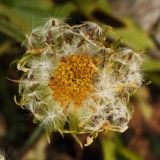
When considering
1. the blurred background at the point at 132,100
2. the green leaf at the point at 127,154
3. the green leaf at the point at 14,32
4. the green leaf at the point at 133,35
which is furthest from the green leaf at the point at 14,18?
the green leaf at the point at 127,154

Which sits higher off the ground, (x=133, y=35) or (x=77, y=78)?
(x=77, y=78)

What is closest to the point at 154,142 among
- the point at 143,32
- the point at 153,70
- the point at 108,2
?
the point at 153,70

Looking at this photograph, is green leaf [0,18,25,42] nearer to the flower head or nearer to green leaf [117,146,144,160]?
the flower head

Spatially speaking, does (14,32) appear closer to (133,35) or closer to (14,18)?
(14,18)

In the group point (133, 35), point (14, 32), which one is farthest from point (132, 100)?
point (14, 32)

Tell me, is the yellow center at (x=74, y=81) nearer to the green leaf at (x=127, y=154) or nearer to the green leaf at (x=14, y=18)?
the green leaf at (x=14, y=18)

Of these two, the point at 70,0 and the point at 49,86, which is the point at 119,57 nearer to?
the point at 49,86
